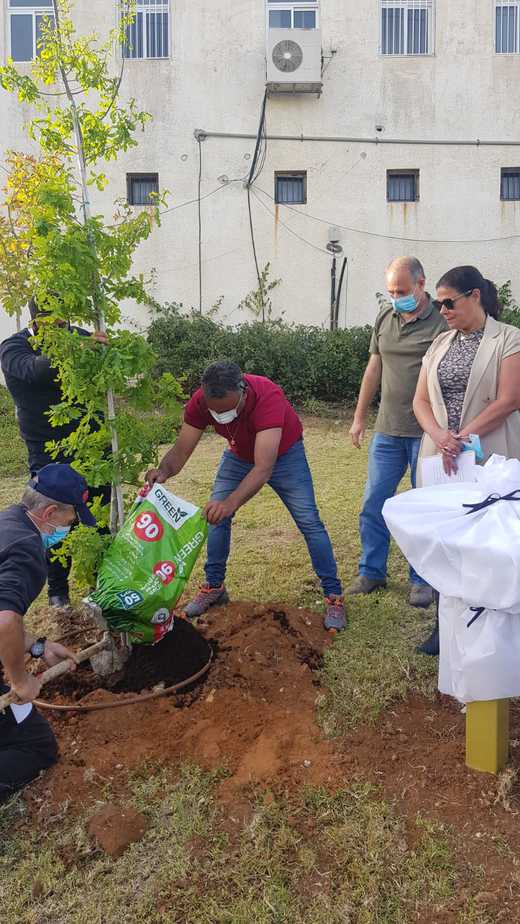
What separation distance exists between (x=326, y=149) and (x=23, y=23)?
6401 millimetres

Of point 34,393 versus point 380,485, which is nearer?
point 34,393

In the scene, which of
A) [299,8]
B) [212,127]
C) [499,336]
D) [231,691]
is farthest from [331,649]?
[299,8]

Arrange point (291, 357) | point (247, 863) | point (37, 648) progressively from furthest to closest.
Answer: point (291, 357)
point (37, 648)
point (247, 863)

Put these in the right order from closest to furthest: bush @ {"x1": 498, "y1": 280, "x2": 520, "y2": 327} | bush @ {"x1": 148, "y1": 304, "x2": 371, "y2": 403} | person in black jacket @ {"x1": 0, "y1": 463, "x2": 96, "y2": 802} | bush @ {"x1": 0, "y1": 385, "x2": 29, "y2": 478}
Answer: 1. person in black jacket @ {"x1": 0, "y1": 463, "x2": 96, "y2": 802}
2. bush @ {"x1": 0, "y1": 385, "x2": 29, "y2": 478}
3. bush @ {"x1": 148, "y1": 304, "x2": 371, "y2": 403}
4. bush @ {"x1": 498, "y1": 280, "x2": 520, "y2": 327}

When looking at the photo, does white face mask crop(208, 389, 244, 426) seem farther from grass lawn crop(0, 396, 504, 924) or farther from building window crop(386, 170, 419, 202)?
building window crop(386, 170, 419, 202)

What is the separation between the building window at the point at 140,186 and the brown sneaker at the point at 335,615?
1242 cm

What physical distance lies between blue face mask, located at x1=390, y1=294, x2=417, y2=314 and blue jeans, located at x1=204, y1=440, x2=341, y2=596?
0.96 metres

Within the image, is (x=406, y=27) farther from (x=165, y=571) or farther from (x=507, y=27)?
(x=165, y=571)

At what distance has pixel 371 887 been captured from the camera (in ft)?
7.70

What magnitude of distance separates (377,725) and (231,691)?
70 centimetres

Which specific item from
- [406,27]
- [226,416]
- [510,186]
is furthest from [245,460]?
[406,27]

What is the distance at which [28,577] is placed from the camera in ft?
8.77

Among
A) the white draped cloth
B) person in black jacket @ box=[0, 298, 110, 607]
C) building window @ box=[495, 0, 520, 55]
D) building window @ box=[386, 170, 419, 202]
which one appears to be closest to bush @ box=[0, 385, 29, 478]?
person in black jacket @ box=[0, 298, 110, 607]

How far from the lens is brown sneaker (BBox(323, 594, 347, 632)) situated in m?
4.23
